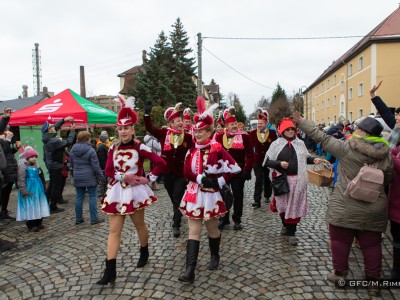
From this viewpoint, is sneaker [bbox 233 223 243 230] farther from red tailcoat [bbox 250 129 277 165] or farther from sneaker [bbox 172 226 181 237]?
red tailcoat [bbox 250 129 277 165]

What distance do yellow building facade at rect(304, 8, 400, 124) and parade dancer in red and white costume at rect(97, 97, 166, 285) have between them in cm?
2181

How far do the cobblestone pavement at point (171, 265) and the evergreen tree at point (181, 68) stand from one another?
25.0 meters

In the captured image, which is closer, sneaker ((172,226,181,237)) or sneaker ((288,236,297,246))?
sneaker ((288,236,297,246))

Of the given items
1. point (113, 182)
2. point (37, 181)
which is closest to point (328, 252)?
point (113, 182)

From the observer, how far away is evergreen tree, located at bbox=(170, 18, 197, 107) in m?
30.1

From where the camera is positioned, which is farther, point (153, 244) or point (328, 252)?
point (153, 244)

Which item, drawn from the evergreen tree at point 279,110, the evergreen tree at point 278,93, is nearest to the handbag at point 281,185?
the evergreen tree at point 279,110

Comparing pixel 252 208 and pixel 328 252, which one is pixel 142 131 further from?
pixel 328 252

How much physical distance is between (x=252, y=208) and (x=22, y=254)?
4.45m

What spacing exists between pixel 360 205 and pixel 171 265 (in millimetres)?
2382

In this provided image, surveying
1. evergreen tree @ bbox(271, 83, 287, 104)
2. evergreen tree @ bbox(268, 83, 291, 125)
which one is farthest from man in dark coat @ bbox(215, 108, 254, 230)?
evergreen tree @ bbox(271, 83, 287, 104)

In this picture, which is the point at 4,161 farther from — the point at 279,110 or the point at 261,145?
the point at 279,110

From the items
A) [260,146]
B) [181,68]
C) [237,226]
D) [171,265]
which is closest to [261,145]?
[260,146]

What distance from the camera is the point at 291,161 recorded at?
4.83 meters
